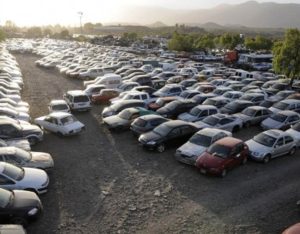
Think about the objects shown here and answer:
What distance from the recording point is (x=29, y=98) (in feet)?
103

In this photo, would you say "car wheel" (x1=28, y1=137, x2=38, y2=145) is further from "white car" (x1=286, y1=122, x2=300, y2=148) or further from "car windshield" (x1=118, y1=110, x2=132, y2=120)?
"white car" (x1=286, y1=122, x2=300, y2=148)

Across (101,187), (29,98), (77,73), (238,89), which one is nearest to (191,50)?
(77,73)

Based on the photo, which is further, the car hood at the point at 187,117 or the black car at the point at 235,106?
the black car at the point at 235,106

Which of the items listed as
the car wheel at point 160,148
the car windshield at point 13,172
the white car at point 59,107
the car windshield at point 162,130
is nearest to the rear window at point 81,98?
the white car at point 59,107

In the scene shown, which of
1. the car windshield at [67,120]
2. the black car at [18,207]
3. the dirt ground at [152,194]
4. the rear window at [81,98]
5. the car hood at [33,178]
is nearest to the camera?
the black car at [18,207]

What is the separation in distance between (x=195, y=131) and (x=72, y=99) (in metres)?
10.3

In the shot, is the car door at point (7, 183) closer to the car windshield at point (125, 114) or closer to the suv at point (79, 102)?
the car windshield at point (125, 114)

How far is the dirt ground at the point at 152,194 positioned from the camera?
514 inches

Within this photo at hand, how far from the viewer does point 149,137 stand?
19.7m

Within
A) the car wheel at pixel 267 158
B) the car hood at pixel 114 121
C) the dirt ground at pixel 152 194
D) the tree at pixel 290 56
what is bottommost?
the dirt ground at pixel 152 194

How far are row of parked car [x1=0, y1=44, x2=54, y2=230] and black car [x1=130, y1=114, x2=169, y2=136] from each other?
509cm

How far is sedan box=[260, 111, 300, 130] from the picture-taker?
23172 mm

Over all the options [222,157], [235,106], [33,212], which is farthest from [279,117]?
[33,212]

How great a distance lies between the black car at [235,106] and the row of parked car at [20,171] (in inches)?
484
